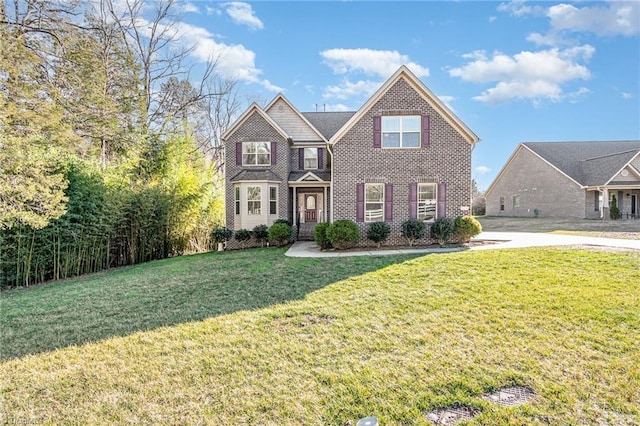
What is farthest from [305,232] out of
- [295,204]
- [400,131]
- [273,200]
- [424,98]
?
[424,98]

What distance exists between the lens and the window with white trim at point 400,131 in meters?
13.5

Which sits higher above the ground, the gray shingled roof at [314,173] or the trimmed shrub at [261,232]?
the gray shingled roof at [314,173]

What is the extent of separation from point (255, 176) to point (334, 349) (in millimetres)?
13231

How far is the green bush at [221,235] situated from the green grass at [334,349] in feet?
27.6

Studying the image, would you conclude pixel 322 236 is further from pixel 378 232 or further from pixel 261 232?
pixel 261 232

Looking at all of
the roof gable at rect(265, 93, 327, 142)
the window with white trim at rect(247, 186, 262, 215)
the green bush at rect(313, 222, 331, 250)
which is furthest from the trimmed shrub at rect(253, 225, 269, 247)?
the roof gable at rect(265, 93, 327, 142)

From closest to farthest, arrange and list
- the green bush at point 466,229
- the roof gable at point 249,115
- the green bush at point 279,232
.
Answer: the green bush at point 466,229 → the green bush at point 279,232 → the roof gable at point 249,115

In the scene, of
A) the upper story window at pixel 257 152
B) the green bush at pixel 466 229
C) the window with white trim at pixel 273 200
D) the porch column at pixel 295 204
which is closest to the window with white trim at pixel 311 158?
the porch column at pixel 295 204

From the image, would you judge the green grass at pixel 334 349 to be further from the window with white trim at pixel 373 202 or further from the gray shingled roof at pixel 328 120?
the gray shingled roof at pixel 328 120

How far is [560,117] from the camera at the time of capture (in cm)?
2020

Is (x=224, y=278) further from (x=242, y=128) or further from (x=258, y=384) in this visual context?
(x=242, y=128)

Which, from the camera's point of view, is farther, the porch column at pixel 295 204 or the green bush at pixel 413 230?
the porch column at pixel 295 204

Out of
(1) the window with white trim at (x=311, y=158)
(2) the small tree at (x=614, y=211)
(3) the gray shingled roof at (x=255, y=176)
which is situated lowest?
(2) the small tree at (x=614, y=211)

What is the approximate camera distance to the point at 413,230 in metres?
12.9
